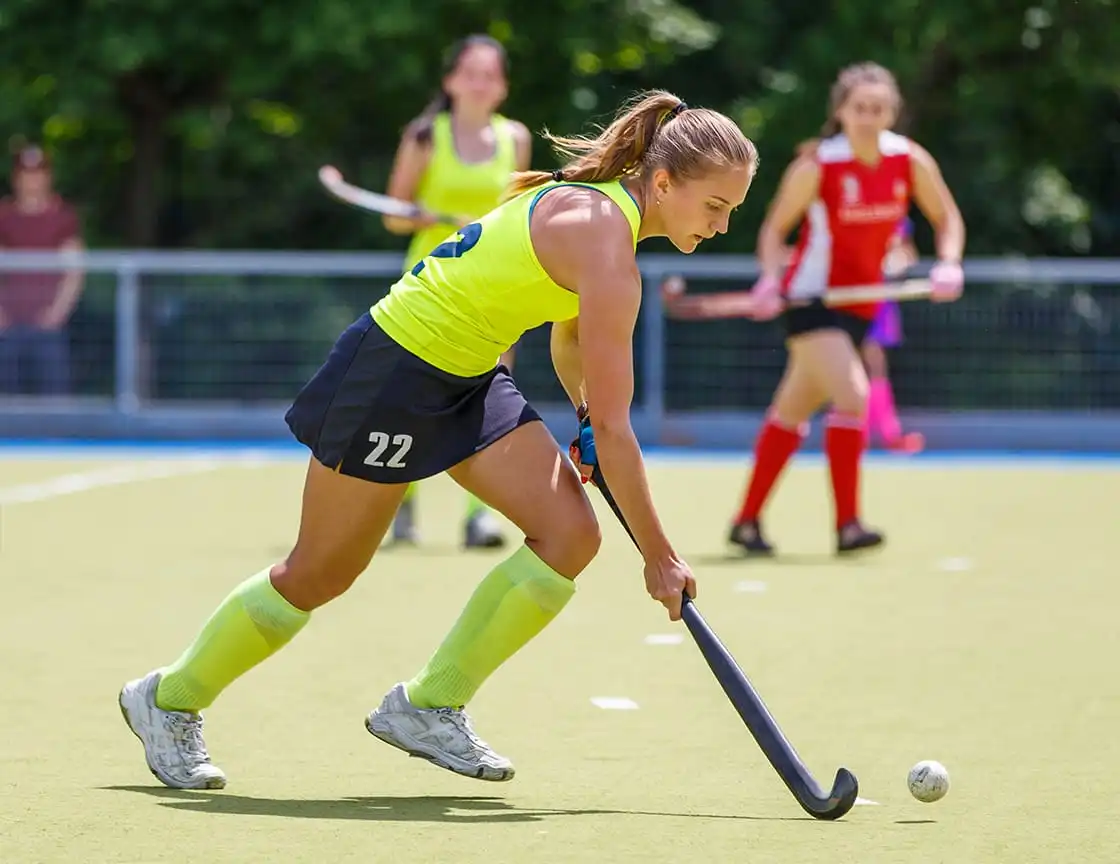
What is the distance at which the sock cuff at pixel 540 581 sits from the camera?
16.5 feet

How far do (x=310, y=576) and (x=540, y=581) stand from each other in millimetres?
460

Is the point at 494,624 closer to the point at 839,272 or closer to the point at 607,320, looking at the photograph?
the point at 607,320

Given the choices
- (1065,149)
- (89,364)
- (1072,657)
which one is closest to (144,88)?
(89,364)

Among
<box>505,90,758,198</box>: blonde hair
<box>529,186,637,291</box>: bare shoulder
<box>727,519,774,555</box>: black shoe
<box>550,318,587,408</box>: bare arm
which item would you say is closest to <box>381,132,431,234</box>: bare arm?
<box>727,519,774,555</box>: black shoe

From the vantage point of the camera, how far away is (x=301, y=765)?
5.38 metres

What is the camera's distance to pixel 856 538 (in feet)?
31.3

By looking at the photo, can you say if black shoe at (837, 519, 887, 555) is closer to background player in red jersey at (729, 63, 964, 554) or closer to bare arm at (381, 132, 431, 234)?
background player in red jersey at (729, 63, 964, 554)

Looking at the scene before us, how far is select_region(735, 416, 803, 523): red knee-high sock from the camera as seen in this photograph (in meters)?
9.73

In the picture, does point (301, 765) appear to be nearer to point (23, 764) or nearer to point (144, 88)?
point (23, 764)

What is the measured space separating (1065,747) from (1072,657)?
1491mm

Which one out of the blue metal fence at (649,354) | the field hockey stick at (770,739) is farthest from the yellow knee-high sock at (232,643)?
the blue metal fence at (649,354)

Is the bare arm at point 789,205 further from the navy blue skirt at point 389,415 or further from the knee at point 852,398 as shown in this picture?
the navy blue skirt at point 389,415

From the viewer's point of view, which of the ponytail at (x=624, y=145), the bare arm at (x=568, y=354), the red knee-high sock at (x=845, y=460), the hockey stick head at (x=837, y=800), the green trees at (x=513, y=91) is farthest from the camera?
the green trees at (x=513, y=91)

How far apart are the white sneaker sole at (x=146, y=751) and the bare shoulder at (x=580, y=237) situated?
122 centimetres
